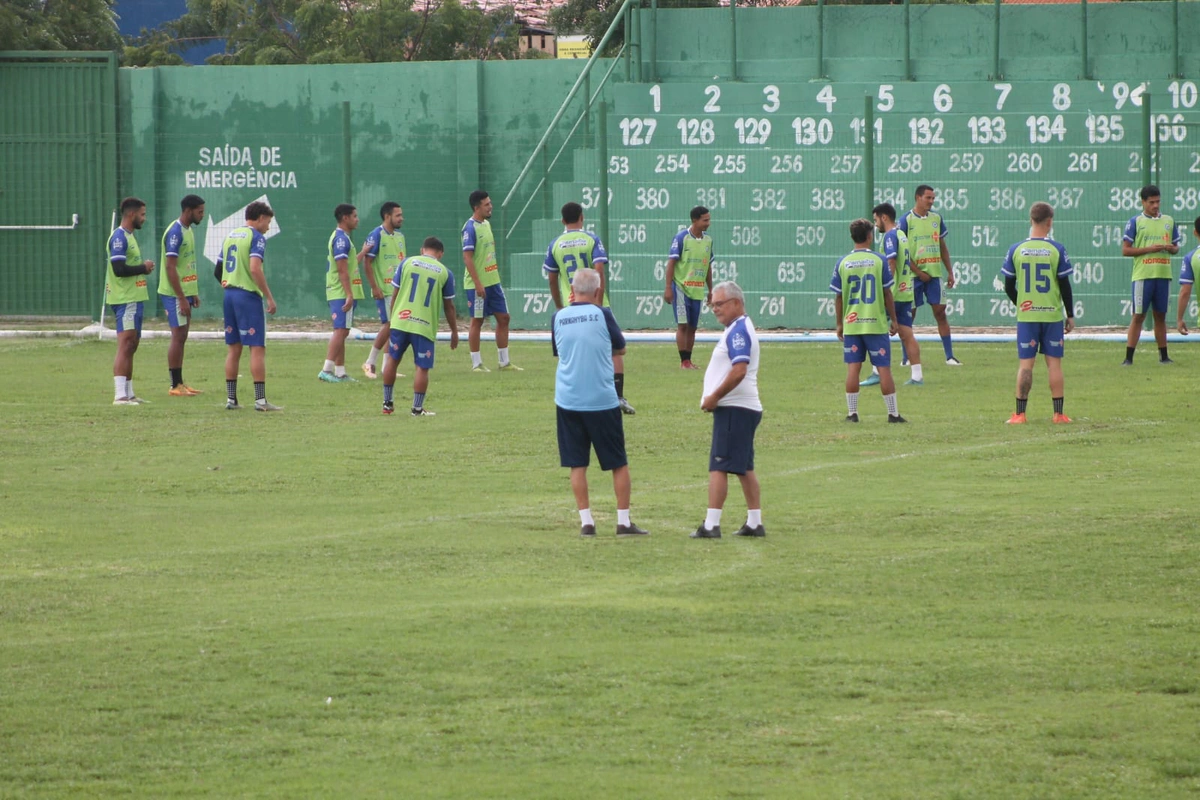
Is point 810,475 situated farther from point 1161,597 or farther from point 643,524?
point 1161,597

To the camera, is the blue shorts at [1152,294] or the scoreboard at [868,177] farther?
the scoreboard at [868,177]

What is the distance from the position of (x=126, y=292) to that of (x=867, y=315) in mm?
7908

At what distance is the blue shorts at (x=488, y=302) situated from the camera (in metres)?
20.7

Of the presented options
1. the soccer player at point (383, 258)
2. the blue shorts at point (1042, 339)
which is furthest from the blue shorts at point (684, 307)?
the blue shorts at point (1042, 339)

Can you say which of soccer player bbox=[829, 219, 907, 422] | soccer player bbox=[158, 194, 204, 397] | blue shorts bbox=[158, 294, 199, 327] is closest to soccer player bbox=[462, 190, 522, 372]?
soccer player bbox=[158, 194, 204, 397]

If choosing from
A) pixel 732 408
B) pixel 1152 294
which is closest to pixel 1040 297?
pixel 1152 294

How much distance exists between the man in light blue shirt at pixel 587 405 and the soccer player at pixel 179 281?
8641 millimetres

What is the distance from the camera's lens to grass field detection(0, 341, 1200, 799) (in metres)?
6.09

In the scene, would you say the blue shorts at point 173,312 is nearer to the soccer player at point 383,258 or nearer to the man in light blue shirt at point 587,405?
the soccer player at point 383,258

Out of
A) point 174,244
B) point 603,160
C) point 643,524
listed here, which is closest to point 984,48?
point 603,160

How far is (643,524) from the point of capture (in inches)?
425

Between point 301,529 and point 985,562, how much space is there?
4309 millimetres

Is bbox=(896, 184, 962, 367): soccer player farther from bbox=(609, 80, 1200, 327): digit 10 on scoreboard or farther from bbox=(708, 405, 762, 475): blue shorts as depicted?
bbox=(708, 405, 762, 475): blue shorts

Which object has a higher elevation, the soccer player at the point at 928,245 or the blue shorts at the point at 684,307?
the soccer player at the point at 928,245
